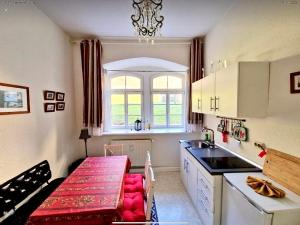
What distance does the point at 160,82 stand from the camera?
4.26 m

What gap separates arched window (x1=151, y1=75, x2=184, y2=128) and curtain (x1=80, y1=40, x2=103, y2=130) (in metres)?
1.24

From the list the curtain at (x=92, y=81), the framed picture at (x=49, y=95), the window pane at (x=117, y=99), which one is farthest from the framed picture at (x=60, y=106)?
the window pane at (x=117, y=99)

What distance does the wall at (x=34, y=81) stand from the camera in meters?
1.84

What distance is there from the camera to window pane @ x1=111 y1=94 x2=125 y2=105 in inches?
165

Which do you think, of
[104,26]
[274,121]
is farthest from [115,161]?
[104,26]

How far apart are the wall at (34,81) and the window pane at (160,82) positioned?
72.8 inches

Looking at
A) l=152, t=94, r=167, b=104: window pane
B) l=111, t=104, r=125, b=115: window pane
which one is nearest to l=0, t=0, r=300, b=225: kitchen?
l=111, t=104, r=125, b=115: window pane

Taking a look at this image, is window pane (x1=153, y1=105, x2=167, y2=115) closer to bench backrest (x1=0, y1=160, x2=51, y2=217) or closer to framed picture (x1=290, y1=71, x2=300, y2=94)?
bench backrest (x1=0, y1=160, x2=51, y2=217)

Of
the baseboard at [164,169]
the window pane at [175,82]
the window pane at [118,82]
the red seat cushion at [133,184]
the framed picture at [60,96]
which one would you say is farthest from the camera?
the window pane at [175,82]

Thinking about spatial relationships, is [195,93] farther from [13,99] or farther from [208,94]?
[13,99]

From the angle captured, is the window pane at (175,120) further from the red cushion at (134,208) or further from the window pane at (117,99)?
the red cushion at (134,208)

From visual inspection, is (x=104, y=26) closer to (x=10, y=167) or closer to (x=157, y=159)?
(x=10, y=167)

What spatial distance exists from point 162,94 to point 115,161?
2146 mm

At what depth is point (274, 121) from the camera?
1.80 metres
